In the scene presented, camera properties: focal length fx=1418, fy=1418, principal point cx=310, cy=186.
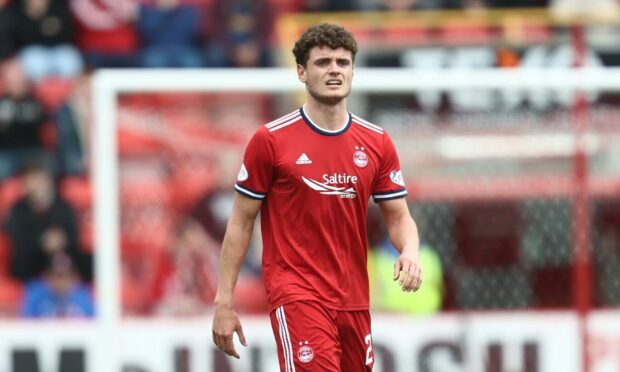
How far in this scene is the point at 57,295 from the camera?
10008mm

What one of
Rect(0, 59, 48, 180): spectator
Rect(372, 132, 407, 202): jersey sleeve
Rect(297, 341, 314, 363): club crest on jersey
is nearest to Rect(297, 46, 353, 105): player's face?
Rect(372, 132, 407, 202): jersey sleeve

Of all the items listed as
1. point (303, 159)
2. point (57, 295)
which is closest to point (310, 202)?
point (303, 159)

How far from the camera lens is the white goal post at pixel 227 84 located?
27.9ft

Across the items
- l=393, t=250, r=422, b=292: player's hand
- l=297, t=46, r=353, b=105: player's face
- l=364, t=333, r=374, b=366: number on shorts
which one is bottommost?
l=364, t=333, r=374, b=366: number on shorts

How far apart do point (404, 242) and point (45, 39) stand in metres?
8.42

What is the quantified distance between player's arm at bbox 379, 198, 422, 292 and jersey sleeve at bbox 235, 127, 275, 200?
0.55 metres

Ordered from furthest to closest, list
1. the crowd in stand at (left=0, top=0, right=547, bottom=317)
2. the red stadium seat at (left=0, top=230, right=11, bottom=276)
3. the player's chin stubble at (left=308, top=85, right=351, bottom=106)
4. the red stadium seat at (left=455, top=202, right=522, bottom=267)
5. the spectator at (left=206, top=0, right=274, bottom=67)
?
the spectator at (left=206, top=0, right=274, bottom=67), the crowd in stand at (left=0, top=0, right=547, bottom=317), the red stadium seat at (left=0, top=230, right=11, bottom=276), the red stadium seat at (left=455, top=202, right=522, bottom=267), the player's chin stubble at (left=308, top=85, right=351, bottom=106)

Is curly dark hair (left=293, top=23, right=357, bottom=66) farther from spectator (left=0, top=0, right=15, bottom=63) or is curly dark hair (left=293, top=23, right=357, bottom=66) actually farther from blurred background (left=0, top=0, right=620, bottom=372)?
spectator (left=0, top=0, right=15, bottom=63)

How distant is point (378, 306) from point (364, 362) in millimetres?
2721

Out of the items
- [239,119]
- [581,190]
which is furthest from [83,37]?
[581,190]

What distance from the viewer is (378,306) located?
8.55 m

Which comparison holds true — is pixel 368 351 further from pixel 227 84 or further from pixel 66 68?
pixel 66 68

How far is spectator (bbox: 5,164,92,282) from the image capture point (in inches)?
411

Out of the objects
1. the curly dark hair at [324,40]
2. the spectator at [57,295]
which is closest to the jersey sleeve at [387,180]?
the curly dark hair at [324,40]
